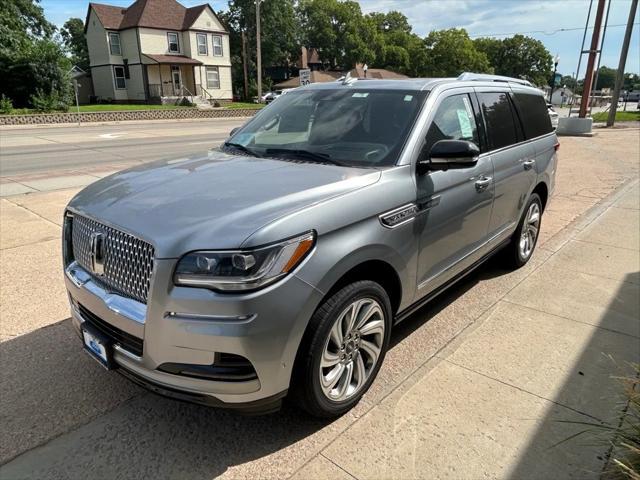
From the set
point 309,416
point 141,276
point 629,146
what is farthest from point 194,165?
point 629,146

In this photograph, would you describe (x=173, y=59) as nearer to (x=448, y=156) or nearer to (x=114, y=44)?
(x=114, y=44)

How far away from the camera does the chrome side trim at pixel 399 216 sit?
283cm


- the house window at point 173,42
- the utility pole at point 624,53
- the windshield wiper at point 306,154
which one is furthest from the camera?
the house window at point 173,42

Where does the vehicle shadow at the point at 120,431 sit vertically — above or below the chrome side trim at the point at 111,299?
below

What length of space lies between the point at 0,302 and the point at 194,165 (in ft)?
7.93

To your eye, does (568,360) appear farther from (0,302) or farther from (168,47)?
(168,47)

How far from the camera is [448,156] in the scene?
3121 millimetres

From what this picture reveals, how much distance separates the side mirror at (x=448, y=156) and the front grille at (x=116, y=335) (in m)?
1.94

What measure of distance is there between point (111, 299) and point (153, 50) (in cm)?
4758

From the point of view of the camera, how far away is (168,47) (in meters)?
46.0

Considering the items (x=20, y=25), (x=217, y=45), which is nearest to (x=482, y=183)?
(x=20, y=25)

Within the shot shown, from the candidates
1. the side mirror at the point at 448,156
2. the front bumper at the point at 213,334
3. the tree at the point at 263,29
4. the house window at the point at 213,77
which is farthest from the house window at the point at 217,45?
the front bumper at the point at 213,334

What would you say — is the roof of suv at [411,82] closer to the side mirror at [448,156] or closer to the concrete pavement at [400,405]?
the side mirror at [448,156]

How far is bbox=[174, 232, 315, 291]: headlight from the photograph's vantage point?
218 cm
